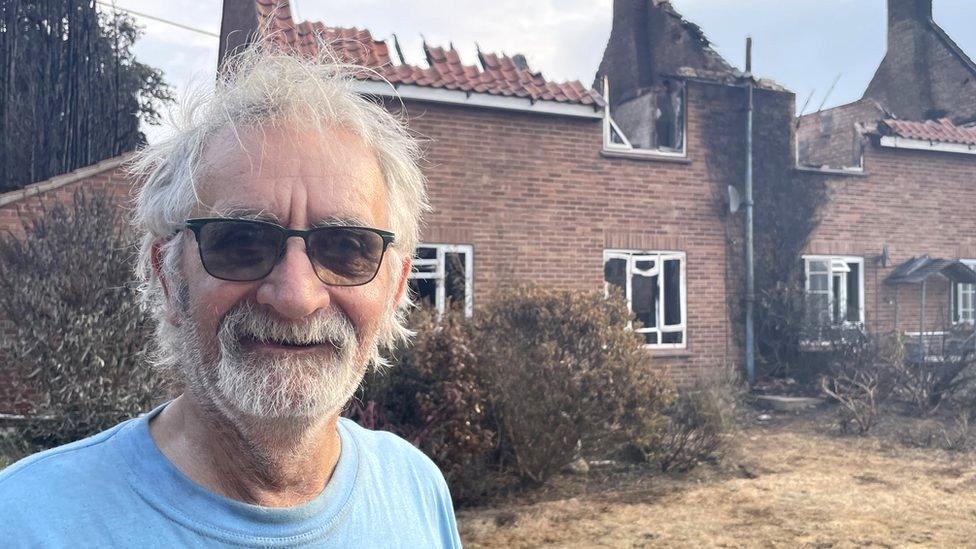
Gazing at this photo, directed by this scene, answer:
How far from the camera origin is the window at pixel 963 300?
49.0 feet

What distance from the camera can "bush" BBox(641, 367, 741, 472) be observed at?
7.74 m

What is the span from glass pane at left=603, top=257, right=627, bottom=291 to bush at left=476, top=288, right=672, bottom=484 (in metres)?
5.30

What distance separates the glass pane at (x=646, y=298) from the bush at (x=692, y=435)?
3844 millimetres

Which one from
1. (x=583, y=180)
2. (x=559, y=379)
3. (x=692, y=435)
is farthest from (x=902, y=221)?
(x=559, y=379)

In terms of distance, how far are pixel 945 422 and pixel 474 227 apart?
7020mm

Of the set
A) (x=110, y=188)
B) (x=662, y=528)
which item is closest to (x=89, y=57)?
(x=110, y=188)

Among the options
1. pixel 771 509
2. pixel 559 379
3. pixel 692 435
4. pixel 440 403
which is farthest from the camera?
pixel 692 435

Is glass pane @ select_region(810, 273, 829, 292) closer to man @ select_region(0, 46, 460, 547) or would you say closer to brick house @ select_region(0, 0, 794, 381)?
brick house @ select_region(0, 0, 794, 381)

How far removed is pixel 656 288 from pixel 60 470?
1166 centimetres

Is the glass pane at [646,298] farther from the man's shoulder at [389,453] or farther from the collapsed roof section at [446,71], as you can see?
the man's shoulder at [389,453]

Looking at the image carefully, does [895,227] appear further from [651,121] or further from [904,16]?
[904,16]

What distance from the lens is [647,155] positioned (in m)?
12.4

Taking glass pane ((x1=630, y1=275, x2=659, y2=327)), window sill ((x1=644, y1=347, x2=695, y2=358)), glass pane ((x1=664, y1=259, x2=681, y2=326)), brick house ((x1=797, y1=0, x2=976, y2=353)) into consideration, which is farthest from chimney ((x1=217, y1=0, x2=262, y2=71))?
brick house ((x1=797, y1=0, x2=976, y2=353))

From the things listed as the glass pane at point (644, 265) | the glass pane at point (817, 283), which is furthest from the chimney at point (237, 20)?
the glass pane at point (817, 283)
